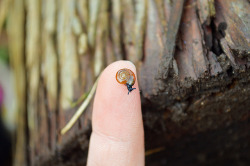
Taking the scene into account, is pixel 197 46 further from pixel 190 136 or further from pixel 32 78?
pixel 32 78

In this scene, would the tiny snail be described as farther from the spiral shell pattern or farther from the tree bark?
the tree bark

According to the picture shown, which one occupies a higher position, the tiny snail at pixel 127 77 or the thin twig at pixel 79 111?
the tiny snail at pixel 127 77

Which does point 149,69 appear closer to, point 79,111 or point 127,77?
point 127,77

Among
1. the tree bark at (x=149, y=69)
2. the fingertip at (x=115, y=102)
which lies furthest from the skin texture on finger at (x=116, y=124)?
the tree bark at (x=149, y=69)

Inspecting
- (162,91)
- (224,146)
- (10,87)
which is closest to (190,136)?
(224,146)

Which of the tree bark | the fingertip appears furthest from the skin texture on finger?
the tree bark

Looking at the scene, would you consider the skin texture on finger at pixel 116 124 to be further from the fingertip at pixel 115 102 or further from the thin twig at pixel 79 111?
the thin twig at pixel 79 111

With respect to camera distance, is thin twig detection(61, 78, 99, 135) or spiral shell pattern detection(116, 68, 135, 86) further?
thin twig detection(61, 78, 99, 135)
